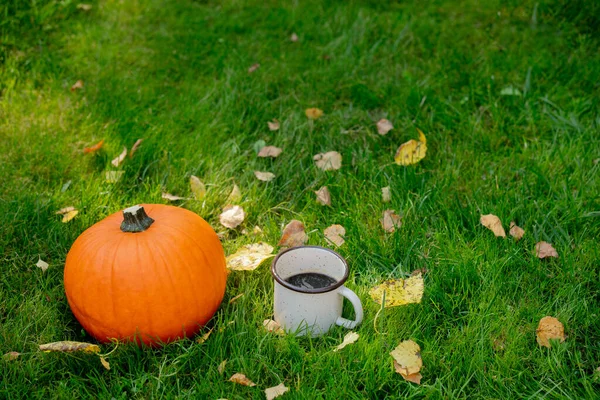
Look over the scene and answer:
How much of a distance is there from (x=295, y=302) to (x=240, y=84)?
70.4 inches

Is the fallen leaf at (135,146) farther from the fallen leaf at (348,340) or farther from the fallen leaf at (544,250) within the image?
the fallen leaf at (544,250)

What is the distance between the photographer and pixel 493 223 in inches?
103

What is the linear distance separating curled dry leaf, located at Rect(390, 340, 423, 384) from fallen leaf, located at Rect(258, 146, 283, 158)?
1340 mm

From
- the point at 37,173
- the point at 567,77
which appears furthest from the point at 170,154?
the point at 567,77

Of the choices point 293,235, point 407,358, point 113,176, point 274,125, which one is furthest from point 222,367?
point 274,125

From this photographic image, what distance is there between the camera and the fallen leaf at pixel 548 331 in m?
2.13

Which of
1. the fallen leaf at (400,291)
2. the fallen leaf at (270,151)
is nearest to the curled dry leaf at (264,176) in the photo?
the fallen leaf at (270,151)

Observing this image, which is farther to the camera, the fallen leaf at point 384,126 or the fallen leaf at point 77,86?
the fallen leaf at point 77,86

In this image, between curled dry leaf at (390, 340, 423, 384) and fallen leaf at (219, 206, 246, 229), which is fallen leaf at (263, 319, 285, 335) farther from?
fallen leaf at (219, 206, 246, 229)

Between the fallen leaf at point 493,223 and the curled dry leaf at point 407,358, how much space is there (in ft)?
2.45

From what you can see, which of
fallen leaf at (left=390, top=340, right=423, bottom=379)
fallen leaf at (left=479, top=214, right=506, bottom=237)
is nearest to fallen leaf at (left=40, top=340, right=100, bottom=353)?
fallen leaf at (left=390, top=340, right=423, bottom=379)

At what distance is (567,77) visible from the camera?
3.58 m

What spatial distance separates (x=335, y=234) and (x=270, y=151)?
2.28ft

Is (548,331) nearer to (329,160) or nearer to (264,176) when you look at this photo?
(329,160)
